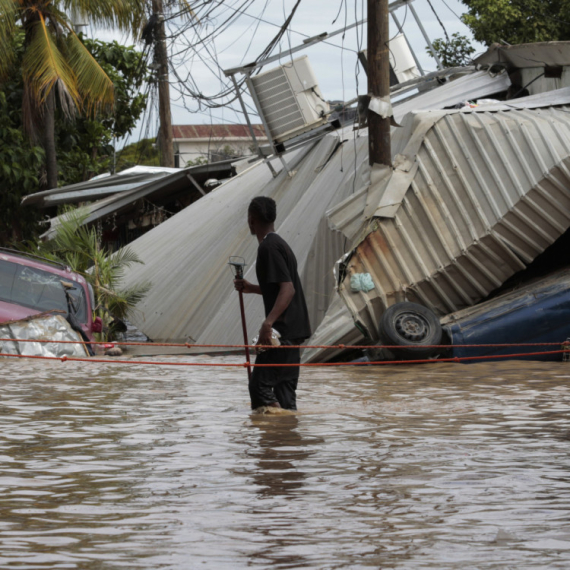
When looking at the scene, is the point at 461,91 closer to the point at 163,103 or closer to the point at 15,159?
the point at 163,103

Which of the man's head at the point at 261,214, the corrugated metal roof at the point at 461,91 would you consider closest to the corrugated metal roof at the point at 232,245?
the corrugated metal roof at the point at 461,91

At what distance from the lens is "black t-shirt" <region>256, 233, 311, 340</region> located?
6.92 m

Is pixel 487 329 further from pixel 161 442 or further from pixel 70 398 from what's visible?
pixel 161 442

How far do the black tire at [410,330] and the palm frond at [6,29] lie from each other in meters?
14.4

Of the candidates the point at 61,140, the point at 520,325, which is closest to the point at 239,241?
the point at 520,325

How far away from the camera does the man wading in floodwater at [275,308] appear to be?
691 centimetres

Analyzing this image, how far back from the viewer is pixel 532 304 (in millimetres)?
12172

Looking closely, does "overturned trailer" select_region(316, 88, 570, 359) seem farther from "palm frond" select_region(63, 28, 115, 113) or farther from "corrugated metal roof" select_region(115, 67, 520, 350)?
"palm frond" select_region(63, 28, 115, 113)

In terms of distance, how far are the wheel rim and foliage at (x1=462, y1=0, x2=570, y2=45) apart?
62.5 feet

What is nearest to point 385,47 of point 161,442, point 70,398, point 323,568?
point 70,398

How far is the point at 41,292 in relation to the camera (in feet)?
47.3

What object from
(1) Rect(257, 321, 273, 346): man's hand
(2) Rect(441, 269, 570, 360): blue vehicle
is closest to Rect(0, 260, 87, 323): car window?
(2) Rect(441, 269, 570, 360): blue vehicle

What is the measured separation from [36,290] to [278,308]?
8359 millimetres

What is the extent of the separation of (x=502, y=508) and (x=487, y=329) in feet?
25.6
